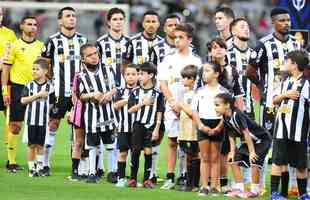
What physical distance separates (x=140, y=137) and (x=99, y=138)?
0.80 meters

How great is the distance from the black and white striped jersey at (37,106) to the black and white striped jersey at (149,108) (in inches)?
53.5

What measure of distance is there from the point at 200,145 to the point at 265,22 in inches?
958

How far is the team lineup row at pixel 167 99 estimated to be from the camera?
13.8m

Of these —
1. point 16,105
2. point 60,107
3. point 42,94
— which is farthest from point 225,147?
point 16,105

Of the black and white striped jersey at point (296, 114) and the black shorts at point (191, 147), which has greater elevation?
the black and white striped jersey at point (296, 114)

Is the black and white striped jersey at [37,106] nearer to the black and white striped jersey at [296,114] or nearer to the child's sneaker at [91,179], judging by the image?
the child's sneaker at [91,179]

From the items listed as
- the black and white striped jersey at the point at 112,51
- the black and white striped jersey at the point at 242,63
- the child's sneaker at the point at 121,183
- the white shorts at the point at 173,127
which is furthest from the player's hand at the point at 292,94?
the black and white striped jersey at the point at 112,51

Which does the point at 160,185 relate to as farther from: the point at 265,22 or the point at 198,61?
the point at 265,22

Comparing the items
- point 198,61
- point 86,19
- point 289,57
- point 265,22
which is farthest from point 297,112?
point 265,22

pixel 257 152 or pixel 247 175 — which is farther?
pixel 247 175

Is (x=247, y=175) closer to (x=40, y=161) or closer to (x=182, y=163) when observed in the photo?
(x=182, y=163)

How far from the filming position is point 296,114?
44.4 feet

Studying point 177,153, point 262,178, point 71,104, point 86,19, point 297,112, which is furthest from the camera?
point 86,19

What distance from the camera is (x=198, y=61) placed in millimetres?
14844
